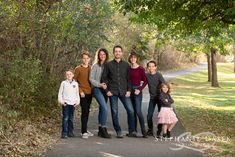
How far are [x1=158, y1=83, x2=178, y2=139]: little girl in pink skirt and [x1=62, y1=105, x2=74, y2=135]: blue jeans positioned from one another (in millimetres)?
2112

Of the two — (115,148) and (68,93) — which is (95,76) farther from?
(115,148)

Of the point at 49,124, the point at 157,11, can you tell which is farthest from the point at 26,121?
the point at 157,11

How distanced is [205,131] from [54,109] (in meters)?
4.34

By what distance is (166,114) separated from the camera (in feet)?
34.2

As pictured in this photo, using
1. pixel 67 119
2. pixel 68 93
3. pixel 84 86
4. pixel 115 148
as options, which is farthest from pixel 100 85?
pixel 115 148

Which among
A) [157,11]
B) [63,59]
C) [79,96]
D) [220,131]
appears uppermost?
[157,11]

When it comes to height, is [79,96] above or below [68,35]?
below

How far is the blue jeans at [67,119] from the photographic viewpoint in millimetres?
9859

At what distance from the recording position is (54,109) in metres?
12.5

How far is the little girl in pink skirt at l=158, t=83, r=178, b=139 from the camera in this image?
34.0ft

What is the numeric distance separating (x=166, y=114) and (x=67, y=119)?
7.72 feet

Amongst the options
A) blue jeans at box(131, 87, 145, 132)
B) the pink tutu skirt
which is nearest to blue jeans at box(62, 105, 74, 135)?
blue jeans at box(131, 87, 145, 132)

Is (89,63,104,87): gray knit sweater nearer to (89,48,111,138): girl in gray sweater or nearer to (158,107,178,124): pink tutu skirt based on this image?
(89,48,111,138): girl in gray sweater

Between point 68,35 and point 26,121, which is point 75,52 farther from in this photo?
point 26,121
